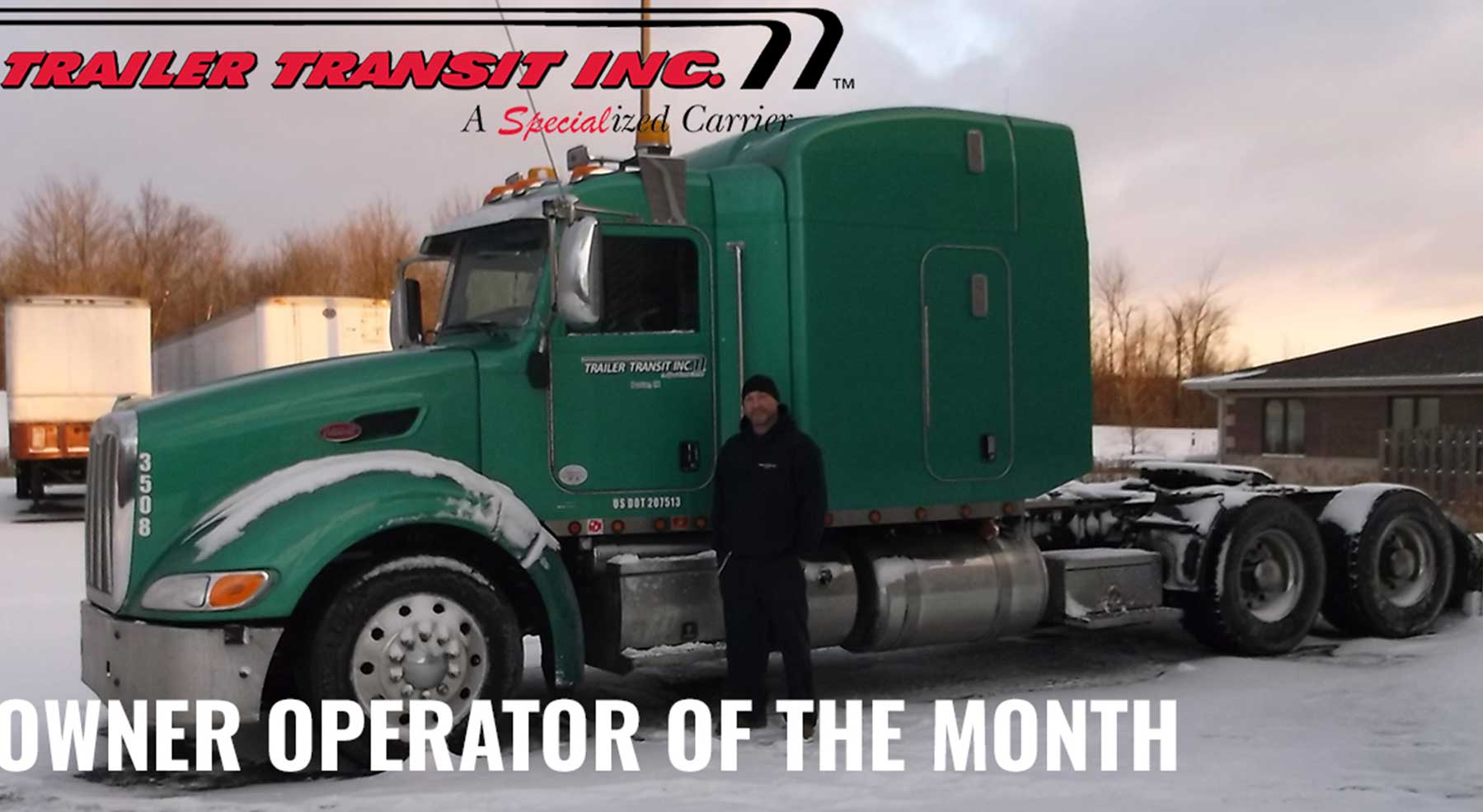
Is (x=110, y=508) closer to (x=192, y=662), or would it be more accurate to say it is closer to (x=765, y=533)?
(x=192, y=662)

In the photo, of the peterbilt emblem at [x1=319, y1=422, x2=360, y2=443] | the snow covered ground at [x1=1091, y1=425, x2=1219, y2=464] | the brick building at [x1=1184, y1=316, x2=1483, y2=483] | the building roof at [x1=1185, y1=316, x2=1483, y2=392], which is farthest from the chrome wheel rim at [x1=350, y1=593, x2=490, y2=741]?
the snow covered ground at [x1=1091, y1=425, x2=1219, y2=464]

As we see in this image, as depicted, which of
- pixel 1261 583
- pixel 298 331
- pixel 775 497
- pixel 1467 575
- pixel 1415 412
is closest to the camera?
pixel 775 497

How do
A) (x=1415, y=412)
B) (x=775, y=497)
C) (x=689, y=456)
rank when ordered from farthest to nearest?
(x=1415, y=412)
(x=689, y=456)
(x=775, y=497)

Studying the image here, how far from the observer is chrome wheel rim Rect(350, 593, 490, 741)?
682 cm

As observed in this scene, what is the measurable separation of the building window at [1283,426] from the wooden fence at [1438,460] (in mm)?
4783

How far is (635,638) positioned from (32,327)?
2122 cm

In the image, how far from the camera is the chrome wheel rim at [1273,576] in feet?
32.1

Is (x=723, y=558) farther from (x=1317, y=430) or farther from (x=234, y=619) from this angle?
(x=1317, y=430)

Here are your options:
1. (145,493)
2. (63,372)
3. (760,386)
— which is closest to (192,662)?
(145,493)

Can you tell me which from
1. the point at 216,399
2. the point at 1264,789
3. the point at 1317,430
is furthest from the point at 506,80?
the point at 1317,430

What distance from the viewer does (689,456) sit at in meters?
7.84

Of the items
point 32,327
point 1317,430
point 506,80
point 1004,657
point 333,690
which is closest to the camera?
point 333,690

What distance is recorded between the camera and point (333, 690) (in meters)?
6.77

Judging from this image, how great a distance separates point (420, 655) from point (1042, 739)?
3126mm
